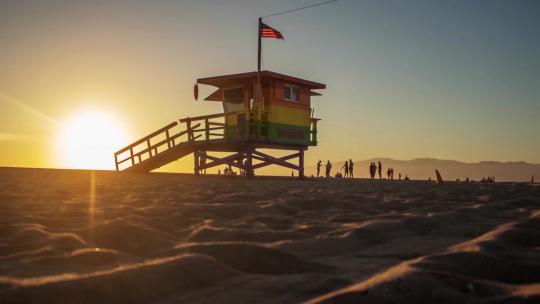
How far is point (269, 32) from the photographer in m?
19.0

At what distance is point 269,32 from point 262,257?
1716 cm

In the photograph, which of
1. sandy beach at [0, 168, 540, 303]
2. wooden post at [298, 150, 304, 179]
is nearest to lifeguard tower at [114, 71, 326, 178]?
wooden post at [298, 150, 304, 179]

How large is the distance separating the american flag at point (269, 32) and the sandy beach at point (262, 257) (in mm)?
14902

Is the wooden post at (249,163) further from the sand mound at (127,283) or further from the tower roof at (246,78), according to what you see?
the sand mound at (127,283)

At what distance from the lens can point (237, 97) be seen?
20.1 meters

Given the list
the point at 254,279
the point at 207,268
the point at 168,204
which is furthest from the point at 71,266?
the point at 168,204

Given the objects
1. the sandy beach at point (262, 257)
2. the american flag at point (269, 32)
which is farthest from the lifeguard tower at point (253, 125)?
the sandy beach at point (262, 257)

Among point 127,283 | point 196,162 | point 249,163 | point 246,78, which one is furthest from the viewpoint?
point 196,162

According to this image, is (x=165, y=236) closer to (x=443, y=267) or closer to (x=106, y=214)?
(x=106, y=214)

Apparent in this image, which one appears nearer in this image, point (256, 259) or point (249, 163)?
point (256, 259)

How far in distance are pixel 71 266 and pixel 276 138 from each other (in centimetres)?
1546

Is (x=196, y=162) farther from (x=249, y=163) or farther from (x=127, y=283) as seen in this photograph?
(x=127, y=283)

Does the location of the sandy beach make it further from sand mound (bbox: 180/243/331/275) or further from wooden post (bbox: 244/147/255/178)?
wooden post (bbox: 244/147/255/178)

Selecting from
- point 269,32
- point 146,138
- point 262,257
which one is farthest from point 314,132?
point 262,257
